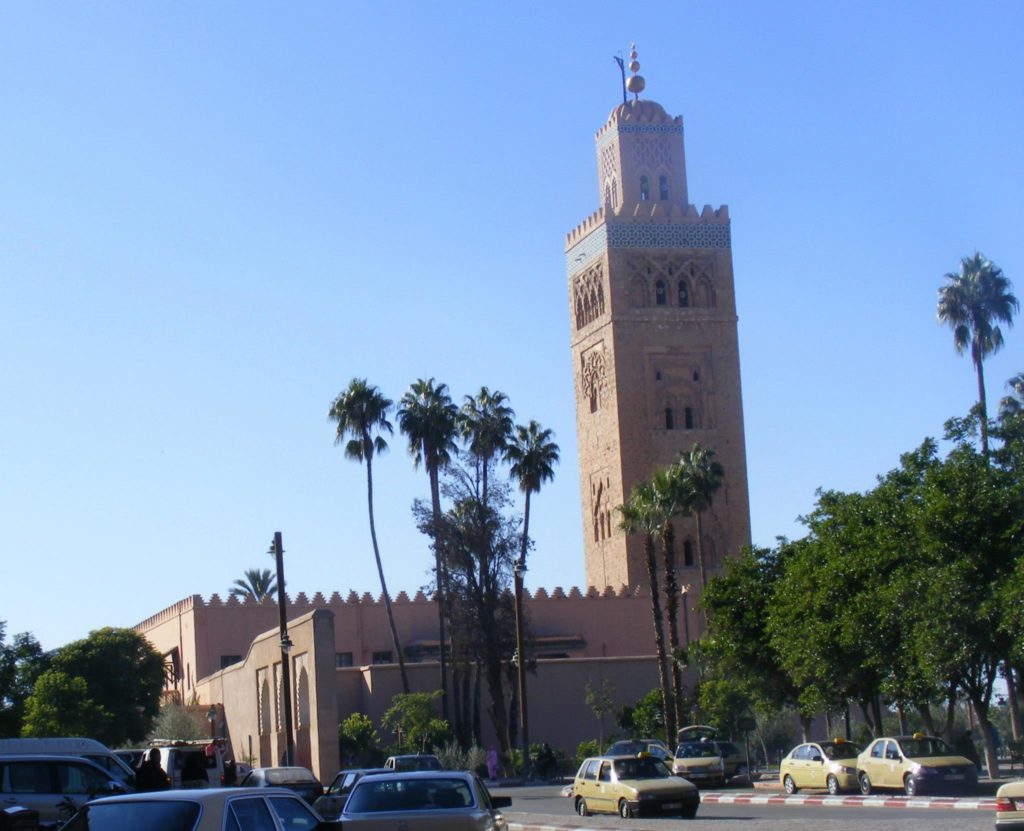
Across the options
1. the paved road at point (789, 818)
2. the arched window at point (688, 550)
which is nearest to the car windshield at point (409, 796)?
the paved road at point (789, 818)

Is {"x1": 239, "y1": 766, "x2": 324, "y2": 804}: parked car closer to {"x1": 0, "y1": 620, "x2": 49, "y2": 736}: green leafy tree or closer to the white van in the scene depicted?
the white van

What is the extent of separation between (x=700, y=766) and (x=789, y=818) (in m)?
11.5

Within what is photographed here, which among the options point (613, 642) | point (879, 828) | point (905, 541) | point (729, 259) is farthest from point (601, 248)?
point (879, 828)

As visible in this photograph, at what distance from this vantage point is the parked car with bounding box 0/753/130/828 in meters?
18.0

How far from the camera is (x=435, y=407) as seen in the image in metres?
59.6

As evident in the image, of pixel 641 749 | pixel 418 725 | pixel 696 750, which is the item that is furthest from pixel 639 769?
pixel 418 725

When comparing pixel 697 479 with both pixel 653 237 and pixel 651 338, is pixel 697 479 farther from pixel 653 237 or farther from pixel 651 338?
pixel 653 237

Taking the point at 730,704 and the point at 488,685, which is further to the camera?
the point at 488,685

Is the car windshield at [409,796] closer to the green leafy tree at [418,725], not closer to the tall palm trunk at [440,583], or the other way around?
the green leafy tree at [418,725]

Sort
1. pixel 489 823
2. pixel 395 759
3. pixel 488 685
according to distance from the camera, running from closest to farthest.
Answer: pixel 489 823 < pixel 395 759 < pixel 488 685

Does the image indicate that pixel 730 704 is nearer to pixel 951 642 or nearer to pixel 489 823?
pixel 951 642

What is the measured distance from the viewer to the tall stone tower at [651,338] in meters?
77.2

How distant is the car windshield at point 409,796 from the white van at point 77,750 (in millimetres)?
6960

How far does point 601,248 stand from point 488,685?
28039mm
